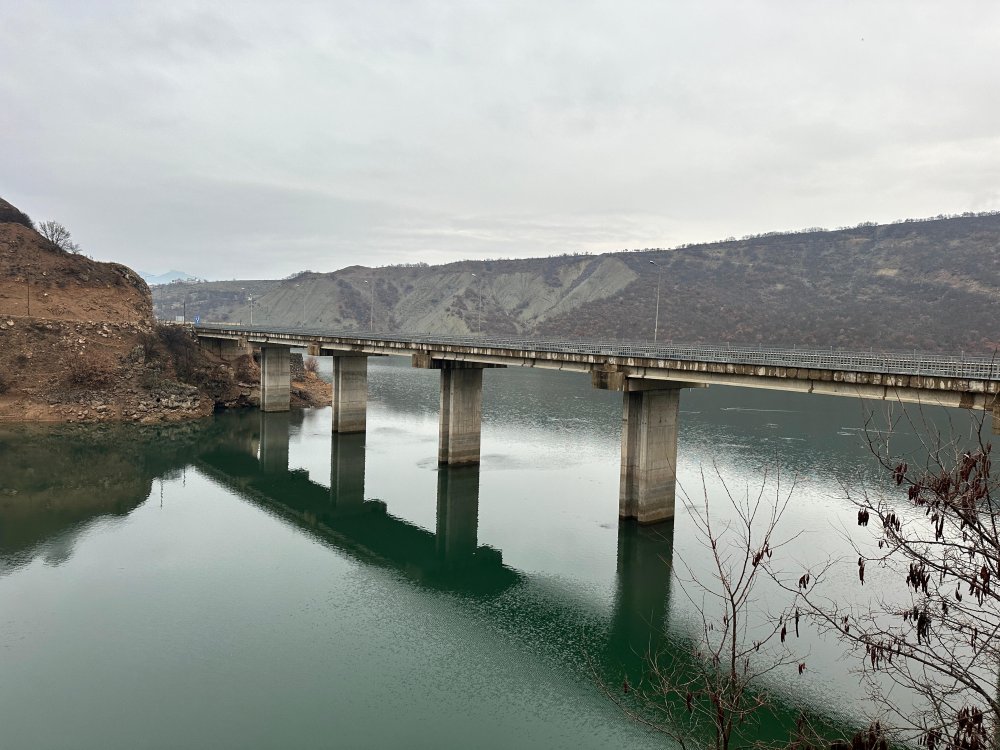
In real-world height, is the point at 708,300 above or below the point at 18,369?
above

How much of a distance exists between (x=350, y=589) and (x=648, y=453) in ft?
51.1

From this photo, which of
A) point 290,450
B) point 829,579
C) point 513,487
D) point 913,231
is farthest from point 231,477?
point 913,231

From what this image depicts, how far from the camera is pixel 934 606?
10.1 meters

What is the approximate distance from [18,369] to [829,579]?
6670cm

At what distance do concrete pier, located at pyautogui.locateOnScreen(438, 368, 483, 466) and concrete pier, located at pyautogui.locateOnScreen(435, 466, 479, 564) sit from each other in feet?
2.98

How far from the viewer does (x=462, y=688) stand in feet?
61.9

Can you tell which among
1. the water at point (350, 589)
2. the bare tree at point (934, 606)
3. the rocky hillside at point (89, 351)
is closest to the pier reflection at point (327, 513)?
the water at point (350, 589)

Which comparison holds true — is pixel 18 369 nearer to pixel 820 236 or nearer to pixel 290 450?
pixel 290 450

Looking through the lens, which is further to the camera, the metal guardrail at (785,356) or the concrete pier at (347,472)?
the concrete pier at (347,472)

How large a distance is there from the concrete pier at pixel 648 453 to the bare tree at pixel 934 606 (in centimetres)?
859

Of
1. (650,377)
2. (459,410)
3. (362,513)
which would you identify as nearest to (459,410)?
(459,410)

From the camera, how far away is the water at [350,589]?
1745cm

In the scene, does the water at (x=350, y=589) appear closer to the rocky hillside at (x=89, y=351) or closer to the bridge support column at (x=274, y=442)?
the bridge support column at (x=274, y=442)

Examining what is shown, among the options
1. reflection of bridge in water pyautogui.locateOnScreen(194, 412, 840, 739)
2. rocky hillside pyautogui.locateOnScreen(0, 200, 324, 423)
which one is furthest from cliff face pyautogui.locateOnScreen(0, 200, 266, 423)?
reflection of bridge in water pyautogui.locateOnScreen(194, 412, 840, 739)
